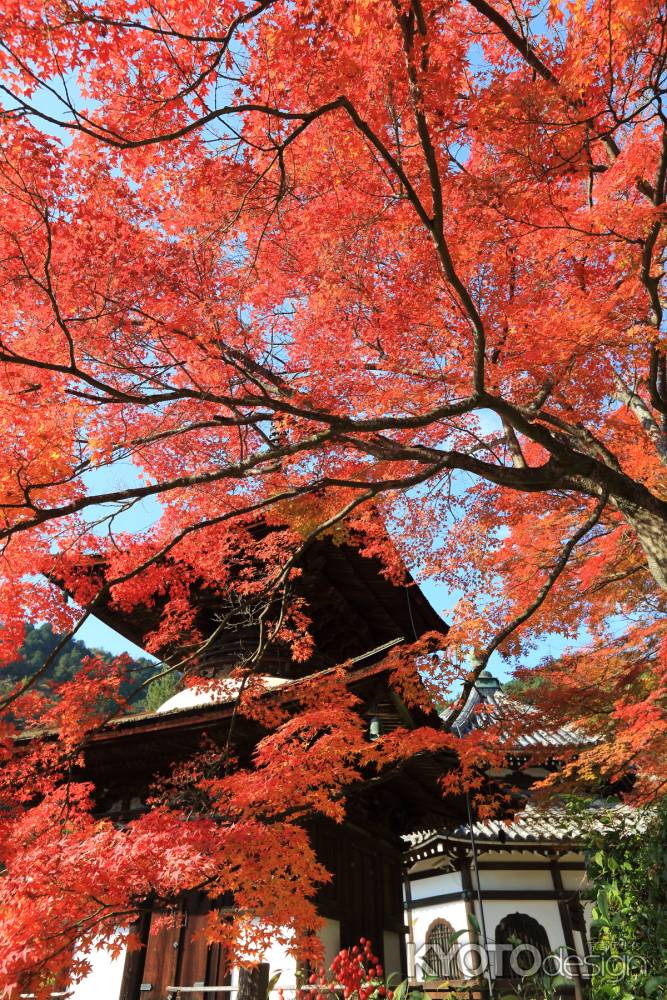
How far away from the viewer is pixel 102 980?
782 centimetres

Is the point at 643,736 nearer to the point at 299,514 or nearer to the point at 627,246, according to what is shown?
the point at 299,514

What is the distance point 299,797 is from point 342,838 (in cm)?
324

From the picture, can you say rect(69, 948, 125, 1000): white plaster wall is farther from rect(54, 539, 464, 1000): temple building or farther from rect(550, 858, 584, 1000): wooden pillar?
rect(550, 858, 584, 1000): wooden pillar

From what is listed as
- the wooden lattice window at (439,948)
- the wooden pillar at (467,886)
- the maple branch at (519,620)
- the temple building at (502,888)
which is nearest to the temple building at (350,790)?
the maple branch at (519,620)

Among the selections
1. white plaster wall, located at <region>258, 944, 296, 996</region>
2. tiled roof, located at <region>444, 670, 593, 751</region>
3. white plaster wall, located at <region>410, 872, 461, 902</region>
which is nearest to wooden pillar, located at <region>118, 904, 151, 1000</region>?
white plaster wall, located at <region>258, 944, 296, 996</region>

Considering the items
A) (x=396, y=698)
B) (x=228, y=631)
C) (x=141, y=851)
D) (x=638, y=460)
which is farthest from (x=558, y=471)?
(x=228, y=631)

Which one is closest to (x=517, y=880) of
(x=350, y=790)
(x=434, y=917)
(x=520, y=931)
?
(x=520, y=931)

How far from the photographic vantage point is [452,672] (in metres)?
7.66

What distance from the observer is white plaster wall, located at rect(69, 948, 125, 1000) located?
7723mm

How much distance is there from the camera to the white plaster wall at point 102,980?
772cm

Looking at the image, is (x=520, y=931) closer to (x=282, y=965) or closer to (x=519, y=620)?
(x=282, y=965)

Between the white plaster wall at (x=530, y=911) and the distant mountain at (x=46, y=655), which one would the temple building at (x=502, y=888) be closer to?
the white plaster wall at (x=530, y=911)

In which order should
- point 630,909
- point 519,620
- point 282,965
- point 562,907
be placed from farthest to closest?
point 562,907, point 282,965, point 519,620, point 630,909

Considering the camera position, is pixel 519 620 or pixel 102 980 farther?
pixel 102 980
